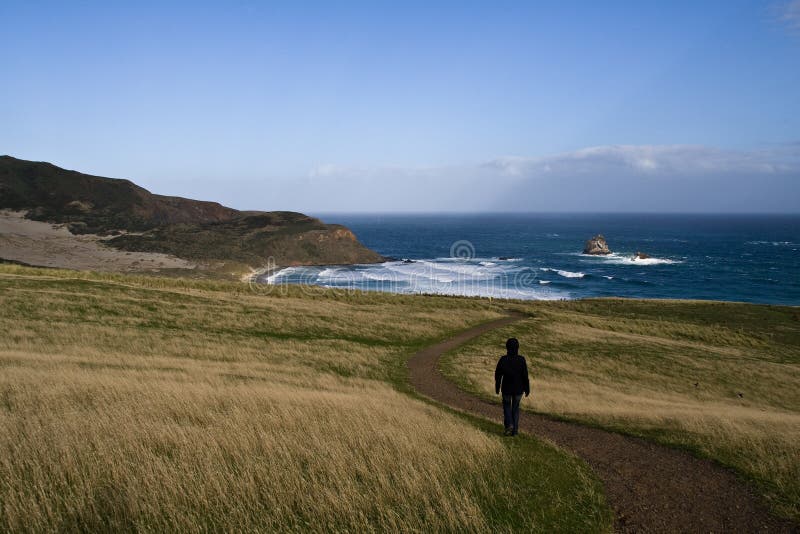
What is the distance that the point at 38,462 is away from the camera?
648 centimetres

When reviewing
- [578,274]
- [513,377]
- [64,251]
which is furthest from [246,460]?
[64,251]

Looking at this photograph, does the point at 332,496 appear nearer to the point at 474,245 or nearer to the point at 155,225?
the point at 155,225

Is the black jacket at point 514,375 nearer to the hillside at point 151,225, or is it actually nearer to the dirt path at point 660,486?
the dirt path at point 660,486

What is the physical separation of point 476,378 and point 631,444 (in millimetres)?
9665

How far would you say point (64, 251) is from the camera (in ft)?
305

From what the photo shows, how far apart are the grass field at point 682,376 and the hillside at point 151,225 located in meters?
76.6

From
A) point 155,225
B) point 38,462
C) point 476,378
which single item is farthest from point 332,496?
point 155,225

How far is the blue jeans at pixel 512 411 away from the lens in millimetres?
11195

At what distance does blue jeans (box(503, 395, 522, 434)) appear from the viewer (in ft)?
36.7

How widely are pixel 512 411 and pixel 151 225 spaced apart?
127682 mm

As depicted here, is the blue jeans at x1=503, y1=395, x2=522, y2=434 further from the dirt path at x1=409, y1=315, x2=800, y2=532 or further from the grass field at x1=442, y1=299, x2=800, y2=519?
the grass field at x1=442, y1=299, x2=800, y2=519

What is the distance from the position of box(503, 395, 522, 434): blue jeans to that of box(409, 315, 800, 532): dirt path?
115 cm

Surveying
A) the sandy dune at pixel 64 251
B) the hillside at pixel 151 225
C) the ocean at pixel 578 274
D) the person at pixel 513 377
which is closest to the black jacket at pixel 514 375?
the person at pixel 513 377

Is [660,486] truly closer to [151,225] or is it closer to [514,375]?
[514,375]
